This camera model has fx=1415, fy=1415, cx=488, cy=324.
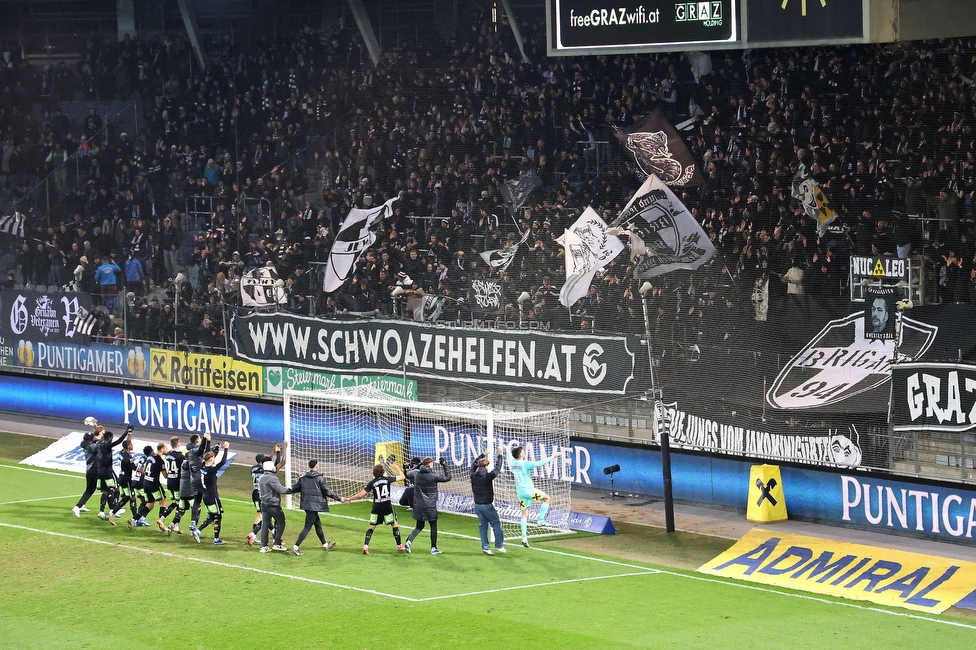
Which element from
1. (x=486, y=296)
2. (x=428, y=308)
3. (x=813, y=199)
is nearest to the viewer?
(x=813, y=199)

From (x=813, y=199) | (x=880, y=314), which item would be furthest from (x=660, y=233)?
(x=880, y=314)

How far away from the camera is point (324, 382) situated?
26.3 meters

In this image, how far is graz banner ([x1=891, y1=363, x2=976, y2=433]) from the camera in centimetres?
1869

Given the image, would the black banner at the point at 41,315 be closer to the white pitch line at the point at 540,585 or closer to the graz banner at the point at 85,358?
the graz banner at the point at 85,358

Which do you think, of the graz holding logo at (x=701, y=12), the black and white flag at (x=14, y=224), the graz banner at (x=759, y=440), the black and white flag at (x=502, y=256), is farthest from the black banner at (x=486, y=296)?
the black and white flag at (x=14, y=224)

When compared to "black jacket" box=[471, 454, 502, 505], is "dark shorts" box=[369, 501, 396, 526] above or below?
below

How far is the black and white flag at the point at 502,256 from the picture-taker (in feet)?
80.2

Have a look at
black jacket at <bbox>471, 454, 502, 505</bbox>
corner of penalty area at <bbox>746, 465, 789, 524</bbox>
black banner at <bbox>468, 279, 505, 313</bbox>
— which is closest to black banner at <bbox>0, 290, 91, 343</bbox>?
black banner at <bbox>468, 279, 505, 313</bbox>

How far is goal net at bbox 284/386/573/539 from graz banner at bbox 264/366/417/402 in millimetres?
1575

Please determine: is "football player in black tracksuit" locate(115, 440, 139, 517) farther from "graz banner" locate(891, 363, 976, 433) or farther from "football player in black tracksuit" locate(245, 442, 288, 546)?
"graz banner" locate(891, 363, 976, 433)

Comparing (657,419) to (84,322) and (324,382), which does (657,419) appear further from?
(84,322)

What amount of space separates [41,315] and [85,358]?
1761 millimetres

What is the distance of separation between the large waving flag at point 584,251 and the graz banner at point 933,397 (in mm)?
5676

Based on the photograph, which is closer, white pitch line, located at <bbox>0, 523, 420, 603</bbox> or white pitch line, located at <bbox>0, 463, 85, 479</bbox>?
white pitch line, located at <bbox>0, 523, 420, 603</bbox>
